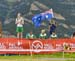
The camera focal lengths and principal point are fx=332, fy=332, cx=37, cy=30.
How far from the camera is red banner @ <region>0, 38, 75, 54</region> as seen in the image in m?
24.6

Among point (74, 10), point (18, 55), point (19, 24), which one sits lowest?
point (18, 55)

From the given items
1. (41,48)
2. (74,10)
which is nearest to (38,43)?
(41,48)

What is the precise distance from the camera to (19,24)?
2586 centimetres

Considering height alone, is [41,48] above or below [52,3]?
below

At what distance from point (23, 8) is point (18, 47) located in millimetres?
11210

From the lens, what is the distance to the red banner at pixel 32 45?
24625 millimetres

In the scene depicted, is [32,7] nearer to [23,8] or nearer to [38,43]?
[23,8]

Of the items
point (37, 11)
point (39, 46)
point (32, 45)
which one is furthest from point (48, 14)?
point (37, 11)

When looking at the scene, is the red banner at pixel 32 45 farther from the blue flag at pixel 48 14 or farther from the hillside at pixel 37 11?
the hillside at pixel 37 11

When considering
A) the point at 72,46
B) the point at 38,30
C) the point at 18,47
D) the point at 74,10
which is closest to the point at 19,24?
the point at 18,47

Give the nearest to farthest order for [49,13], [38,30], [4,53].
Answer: [4,53] → [49,13] → [38,30]

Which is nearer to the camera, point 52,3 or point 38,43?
point 38,43

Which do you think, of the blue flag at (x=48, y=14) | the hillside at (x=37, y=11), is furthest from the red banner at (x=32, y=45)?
the hillside at (x=37, y=11)

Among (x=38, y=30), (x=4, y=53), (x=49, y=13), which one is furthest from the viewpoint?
(x=38, y=30)
